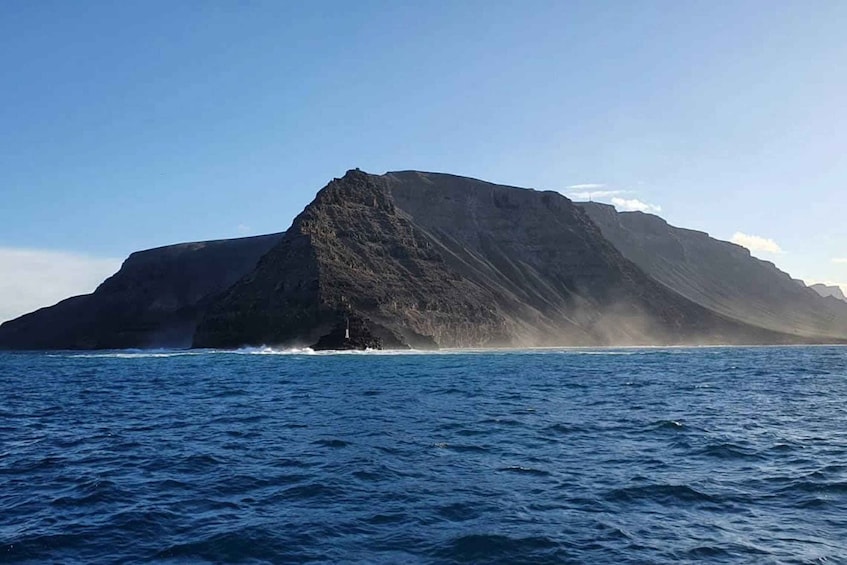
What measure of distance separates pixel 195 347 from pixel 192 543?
481 feet

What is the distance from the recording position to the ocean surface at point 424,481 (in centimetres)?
1409

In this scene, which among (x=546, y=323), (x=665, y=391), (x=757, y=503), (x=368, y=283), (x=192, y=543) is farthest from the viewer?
(x=546, y=323)

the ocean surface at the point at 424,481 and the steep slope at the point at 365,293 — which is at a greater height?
the steep slope at the point at 365,293

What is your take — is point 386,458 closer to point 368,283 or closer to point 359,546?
point 359,546

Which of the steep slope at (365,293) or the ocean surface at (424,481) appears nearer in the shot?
the ocean surface at (424,481)

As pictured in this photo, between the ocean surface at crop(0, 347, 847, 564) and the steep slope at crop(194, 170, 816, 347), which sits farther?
the steep slope at crop(194, 170, 816, 347)

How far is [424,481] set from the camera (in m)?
19.5

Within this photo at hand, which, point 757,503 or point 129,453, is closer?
point 757,503

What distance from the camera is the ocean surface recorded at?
14.1m

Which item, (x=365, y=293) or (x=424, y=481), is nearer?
(x=424, y=481)

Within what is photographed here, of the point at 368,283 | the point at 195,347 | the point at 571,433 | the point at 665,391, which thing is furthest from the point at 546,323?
the point at 571,433

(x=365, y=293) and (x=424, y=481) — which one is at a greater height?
(x=365, y=293)

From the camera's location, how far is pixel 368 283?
491 ft

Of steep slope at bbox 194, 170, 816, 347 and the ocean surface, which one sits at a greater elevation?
steep slope at bbox 194, 170, 816, 347
